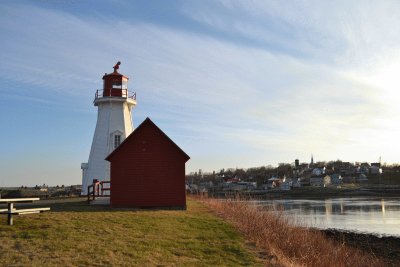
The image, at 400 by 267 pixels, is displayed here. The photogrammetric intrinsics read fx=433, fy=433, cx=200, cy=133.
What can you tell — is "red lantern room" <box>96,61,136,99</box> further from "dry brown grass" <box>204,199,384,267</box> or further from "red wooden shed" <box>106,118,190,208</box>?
"dry brown grass" <box>204,199,384,267</box>

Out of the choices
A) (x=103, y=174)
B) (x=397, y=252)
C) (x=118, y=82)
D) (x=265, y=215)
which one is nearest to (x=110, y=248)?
(x=265, y=215)

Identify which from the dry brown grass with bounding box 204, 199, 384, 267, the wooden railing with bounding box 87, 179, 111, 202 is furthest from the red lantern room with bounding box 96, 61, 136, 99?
the dry brown grass with bounding box 204, 199, 384, 267

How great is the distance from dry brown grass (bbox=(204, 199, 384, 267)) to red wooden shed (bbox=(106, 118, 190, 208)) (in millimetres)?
3475

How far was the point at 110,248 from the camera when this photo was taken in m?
12.0

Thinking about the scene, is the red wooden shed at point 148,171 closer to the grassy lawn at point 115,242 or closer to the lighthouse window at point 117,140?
the grassy lawn at point 115,242

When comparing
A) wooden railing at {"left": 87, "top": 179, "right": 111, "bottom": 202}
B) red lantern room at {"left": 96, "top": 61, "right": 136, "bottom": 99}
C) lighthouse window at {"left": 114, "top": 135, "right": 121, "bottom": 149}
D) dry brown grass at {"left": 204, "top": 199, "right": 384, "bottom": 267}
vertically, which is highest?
red lantern room at {"left": 96, "top": 61, "right": 136, "bottom": 99}

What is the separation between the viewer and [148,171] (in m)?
23.7

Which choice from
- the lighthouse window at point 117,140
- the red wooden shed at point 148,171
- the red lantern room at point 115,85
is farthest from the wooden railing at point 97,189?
the red lantern room at point 115,85

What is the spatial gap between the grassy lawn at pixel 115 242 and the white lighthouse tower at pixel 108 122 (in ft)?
46.6

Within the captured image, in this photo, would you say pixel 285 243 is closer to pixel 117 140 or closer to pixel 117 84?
pixel 117 140

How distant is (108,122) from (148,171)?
9915 mm

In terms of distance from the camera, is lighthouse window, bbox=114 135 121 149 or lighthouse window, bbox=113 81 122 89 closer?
lighthouse window, bbox=114 135 121 149

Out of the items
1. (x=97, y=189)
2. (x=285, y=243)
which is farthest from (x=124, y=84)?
(x=285, y=243)

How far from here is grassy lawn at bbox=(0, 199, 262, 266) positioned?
10836 mm
